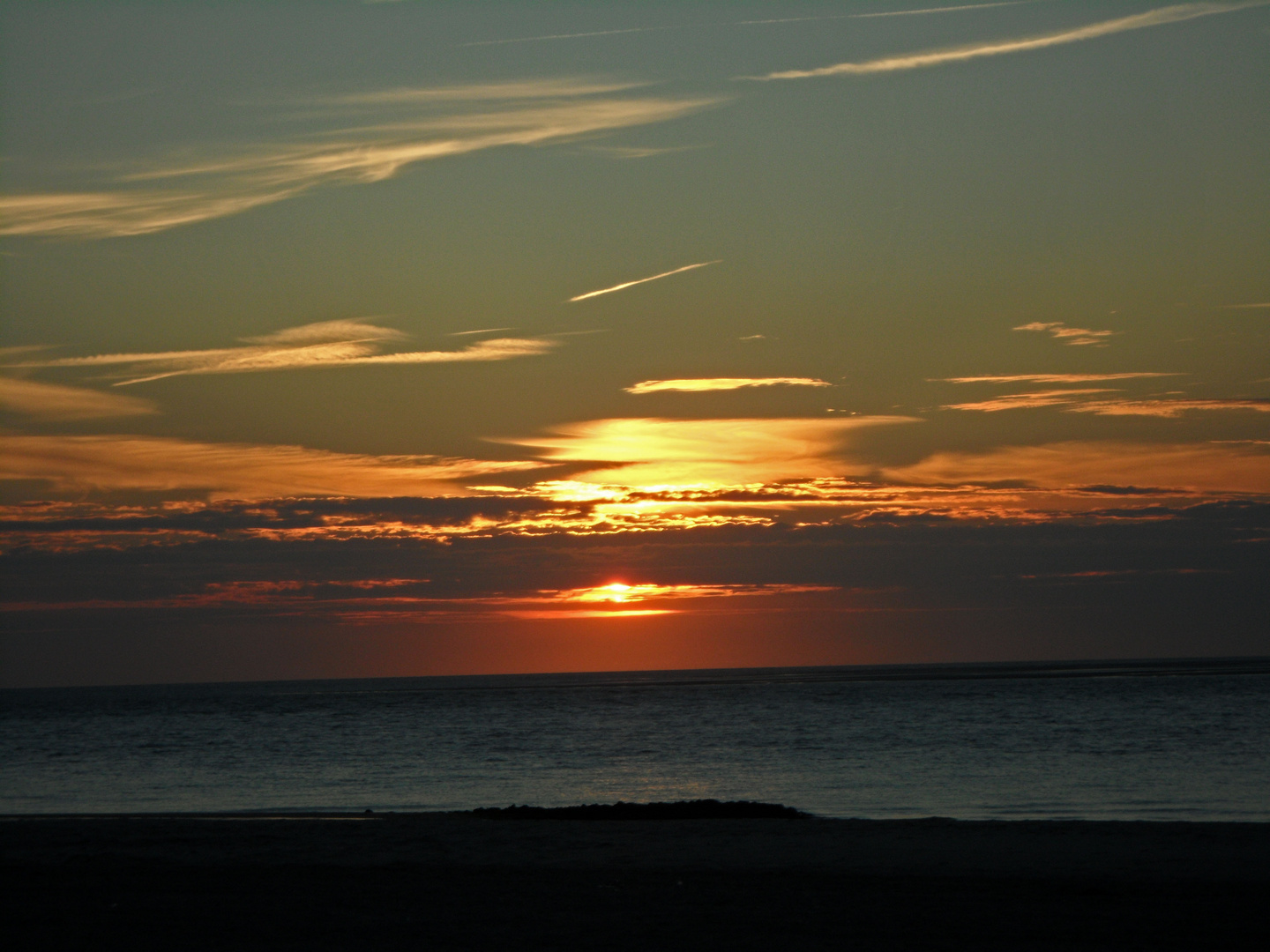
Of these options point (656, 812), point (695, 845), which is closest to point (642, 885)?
point (695, 845)

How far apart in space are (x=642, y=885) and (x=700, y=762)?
31.3 meters

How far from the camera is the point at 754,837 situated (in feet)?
70.0

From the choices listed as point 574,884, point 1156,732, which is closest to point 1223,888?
point 574,884

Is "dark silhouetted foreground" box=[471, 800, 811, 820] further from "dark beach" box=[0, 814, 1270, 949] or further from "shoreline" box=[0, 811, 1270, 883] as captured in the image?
"dark beach" box=[0, 814, 1270, 949]

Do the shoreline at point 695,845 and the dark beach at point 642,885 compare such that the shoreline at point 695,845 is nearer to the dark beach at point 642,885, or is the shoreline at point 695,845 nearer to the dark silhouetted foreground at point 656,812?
the dark beach at point 642,885

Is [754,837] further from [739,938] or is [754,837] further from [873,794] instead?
[873,794]

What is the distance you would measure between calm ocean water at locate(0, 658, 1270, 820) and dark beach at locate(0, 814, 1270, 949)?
327 inches

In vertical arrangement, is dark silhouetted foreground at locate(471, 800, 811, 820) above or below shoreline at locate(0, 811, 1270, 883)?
above

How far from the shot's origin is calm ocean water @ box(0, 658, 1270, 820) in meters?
32.6

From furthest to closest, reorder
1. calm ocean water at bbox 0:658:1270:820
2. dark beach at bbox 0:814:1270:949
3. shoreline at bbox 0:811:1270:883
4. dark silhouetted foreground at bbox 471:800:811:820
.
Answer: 1. calm ocean water at bbox 0:658:1270:820
2. dark silhouetted foreground at bbox 471:800:811:820
3. shoreline at bbox 0:811:1270:883
4. dark beach at bbox 0:814:1270:949

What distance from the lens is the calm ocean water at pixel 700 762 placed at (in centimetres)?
3259

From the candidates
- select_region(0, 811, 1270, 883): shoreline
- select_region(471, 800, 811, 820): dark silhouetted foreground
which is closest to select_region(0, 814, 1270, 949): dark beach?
A: select_region(0, 811, 1270, 883): shoreline

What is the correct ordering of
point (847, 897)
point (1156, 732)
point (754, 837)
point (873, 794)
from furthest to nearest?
1. point (1156, 732)
2. point (873, 794)
3. point (754, 837)
4. point (847, 897)

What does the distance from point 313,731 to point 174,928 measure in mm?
63509
